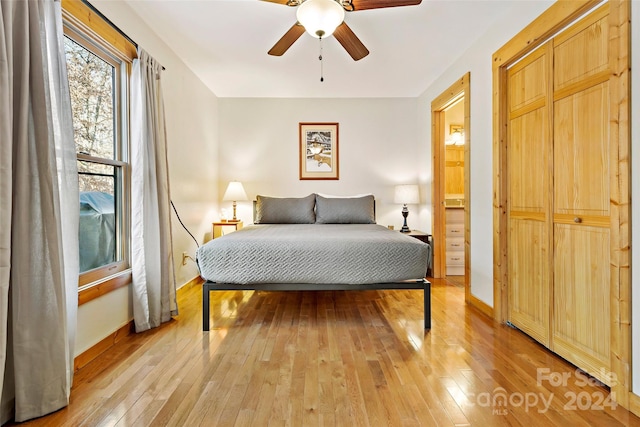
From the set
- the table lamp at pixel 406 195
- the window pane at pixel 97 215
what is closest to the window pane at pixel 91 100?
the window pane at pixel 97 215

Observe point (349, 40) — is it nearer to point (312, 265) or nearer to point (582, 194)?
point (312, 265)

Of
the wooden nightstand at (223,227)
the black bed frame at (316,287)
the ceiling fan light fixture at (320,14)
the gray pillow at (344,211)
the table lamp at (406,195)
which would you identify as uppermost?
the ceiling fan light fixture at (320,14)

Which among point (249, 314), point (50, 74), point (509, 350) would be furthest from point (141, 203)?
point (509, 350)

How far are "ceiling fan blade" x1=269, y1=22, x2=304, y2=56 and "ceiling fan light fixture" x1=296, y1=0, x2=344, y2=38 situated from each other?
0.31 meters

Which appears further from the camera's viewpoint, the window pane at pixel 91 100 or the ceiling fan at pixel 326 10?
the window pane at pixel 91 100

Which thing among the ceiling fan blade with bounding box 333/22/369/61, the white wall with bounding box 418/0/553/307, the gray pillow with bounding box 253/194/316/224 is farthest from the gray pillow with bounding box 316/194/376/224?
the ceiling fan blade with bounding box 333/22/369/61

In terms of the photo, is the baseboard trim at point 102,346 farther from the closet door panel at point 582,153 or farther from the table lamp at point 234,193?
the closet door panel at point 582,153

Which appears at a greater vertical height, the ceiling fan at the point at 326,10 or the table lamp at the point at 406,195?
the ceiling fan at the point at 326,10

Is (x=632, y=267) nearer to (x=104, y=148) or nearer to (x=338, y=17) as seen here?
(x=338, y=17)

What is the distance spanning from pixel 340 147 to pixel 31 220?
3.85 meters

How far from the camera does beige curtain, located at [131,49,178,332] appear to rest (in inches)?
97.3

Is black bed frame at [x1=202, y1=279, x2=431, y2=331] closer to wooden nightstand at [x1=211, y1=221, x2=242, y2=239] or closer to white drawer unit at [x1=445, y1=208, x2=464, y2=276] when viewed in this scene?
wooden nightstand at [x1=211, y1=221, x2=242, y2=239]

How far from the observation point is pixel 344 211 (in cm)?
420

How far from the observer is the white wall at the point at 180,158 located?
2.17m
